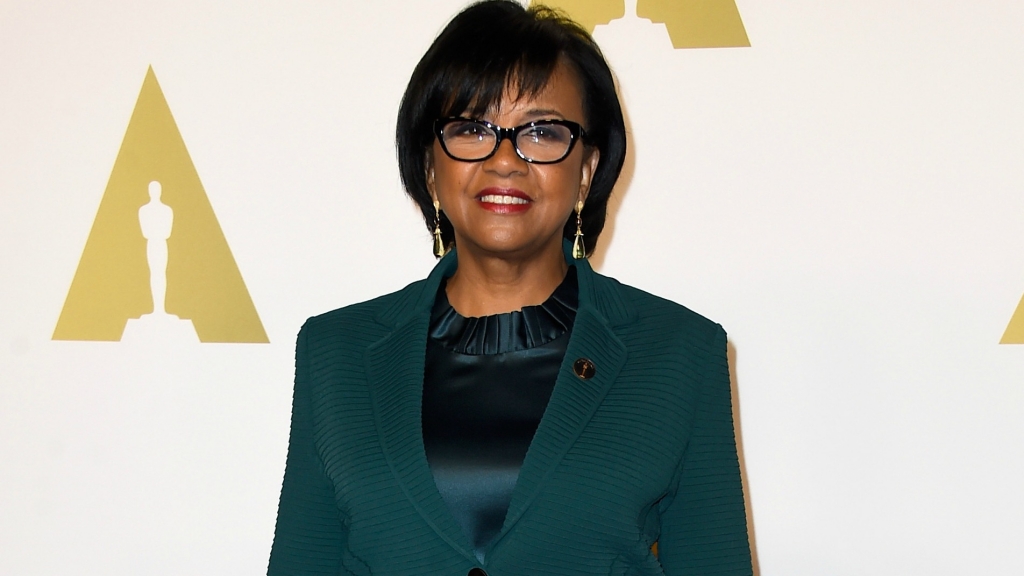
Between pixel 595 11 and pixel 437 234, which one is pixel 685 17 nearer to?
pixel 595 11

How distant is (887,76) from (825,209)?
27cm

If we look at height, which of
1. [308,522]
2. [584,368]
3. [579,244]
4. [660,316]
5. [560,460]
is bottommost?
[308,522]

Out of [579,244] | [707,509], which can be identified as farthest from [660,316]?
[707,509]

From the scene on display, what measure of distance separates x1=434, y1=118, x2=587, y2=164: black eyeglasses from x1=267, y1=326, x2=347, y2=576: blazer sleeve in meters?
0.45

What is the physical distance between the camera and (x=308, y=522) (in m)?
1.44

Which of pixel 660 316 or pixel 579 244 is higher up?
pixel 579 244

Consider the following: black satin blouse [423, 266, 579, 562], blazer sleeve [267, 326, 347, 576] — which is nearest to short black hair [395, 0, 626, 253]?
black satin blouse [423, 266, 579, 562]

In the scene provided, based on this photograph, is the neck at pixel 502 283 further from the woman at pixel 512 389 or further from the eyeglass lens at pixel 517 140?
the eyeglass lens at pixel 517 140

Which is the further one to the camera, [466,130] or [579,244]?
[579,244]

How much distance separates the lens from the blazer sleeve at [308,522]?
1.44 m

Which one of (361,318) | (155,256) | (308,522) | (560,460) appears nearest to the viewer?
(560,460)

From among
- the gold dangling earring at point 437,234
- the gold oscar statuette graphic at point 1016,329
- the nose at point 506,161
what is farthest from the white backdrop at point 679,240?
the nose at point 506,161

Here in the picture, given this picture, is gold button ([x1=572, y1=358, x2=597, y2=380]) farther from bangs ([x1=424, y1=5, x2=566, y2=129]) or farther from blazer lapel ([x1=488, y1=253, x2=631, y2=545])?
bangs ([x1=424, y1=5, x2=566, y2=129])

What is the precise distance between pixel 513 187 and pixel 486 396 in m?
0.29
